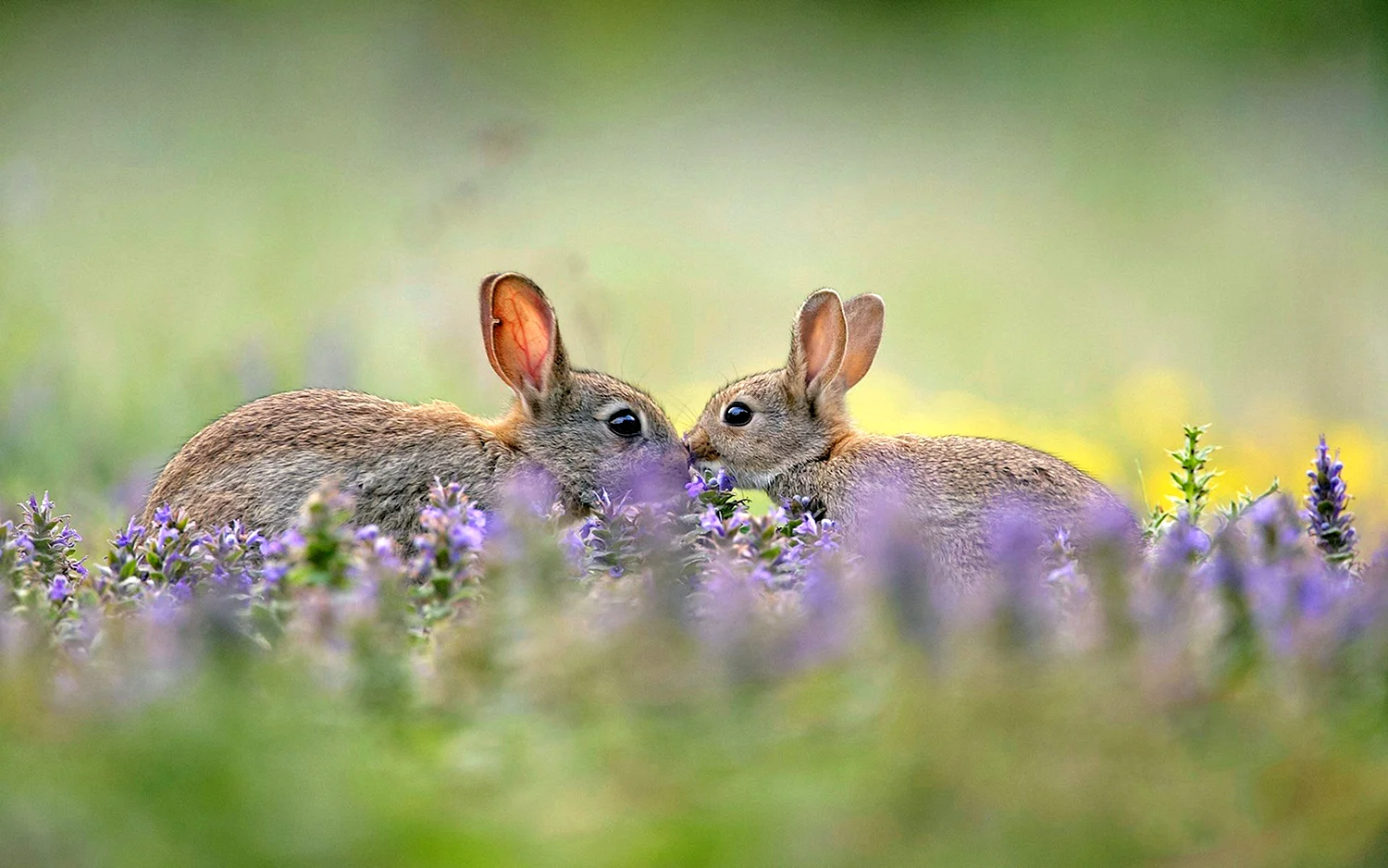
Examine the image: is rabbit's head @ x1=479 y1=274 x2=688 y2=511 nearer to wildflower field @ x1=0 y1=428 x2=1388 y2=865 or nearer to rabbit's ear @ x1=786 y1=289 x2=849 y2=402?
rabbit's ear @ x1=786 y1=289 x2=849 y2=402

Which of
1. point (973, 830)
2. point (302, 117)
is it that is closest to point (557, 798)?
point (973, 830)

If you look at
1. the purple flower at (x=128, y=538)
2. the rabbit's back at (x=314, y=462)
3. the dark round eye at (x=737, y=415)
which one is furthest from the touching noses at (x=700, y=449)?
the purple flower at (x=128, y=538)

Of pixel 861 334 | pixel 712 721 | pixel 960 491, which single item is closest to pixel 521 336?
pixel 861 334

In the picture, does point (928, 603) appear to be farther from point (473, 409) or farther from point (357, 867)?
point (473, 409)

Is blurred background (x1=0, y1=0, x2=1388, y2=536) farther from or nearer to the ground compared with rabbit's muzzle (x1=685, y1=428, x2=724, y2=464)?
farther from the ground

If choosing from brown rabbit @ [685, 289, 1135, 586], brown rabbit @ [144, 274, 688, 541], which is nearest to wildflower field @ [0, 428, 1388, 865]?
brown rabbit @ [685, 289, 1135, 586]
